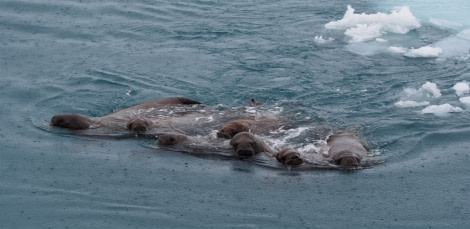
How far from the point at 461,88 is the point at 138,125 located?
19.3ft

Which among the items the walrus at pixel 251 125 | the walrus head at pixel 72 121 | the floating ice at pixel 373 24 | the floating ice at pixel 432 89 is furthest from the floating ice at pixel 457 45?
the walrus head at pixel 72 121

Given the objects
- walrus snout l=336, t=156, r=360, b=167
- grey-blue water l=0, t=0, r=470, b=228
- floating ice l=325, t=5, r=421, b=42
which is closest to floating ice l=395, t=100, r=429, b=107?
grey-blue water l=0, t=0, r=470, b=228

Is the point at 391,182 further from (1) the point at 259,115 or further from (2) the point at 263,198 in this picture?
(1) the point at 259,115

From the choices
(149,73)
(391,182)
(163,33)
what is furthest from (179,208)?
(163,33)

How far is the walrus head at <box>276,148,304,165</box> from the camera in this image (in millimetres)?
10414

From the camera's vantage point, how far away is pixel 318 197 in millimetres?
9469

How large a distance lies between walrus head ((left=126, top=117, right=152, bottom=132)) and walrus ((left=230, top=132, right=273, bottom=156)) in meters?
1.48

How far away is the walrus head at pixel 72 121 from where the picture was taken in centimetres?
1152

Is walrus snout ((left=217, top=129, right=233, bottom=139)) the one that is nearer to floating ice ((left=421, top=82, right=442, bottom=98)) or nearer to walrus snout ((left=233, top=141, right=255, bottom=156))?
walrus snout ((left=233, top=141, right=255, bottom=156))

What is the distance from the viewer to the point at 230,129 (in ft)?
37.6

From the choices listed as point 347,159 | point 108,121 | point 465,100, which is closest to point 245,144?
point 347,159

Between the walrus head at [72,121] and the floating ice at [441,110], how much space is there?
5.57 meters

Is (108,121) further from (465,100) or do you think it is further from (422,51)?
(422,51)

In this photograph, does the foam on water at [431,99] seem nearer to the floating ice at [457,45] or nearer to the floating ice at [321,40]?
the floating ice at [457,45]
